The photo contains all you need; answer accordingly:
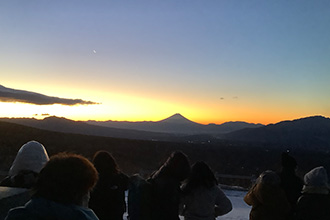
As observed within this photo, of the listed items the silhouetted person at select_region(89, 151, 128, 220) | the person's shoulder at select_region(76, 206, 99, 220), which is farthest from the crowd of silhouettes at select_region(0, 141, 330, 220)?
the person's shoulder at select_region(76, 206, 99, 220)

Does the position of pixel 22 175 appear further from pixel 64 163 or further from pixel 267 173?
pixel 267 173

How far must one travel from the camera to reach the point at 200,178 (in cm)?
379

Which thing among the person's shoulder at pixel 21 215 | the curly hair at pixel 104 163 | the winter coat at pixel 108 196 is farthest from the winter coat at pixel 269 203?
the person's shoulder at pixel 21 215

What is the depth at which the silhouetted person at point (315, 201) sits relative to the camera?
3.86 meters

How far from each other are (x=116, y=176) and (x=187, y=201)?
2.98 ft

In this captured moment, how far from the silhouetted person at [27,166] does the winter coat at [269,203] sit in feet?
7.97

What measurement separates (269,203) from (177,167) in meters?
1.21

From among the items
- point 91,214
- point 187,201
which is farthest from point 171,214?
point 91,214

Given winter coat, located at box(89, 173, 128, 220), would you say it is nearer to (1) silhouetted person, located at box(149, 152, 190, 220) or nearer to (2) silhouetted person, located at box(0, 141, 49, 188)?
(1) silhouetted person, located at box(149, 152, 190, 220)

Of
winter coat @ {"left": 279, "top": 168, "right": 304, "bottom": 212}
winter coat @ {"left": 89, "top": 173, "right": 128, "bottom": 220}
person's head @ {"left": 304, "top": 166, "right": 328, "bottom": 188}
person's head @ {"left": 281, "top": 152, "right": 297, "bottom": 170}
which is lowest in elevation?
winter coat @ {"left": 89, "top": 173, "right": 128, "bottom": 220}

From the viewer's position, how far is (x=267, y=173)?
3820mm

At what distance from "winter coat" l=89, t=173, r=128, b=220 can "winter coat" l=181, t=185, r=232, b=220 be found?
2.60 ft

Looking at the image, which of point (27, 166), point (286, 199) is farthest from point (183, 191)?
point (27, 166)

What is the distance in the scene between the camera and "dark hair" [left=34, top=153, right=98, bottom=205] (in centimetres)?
172
